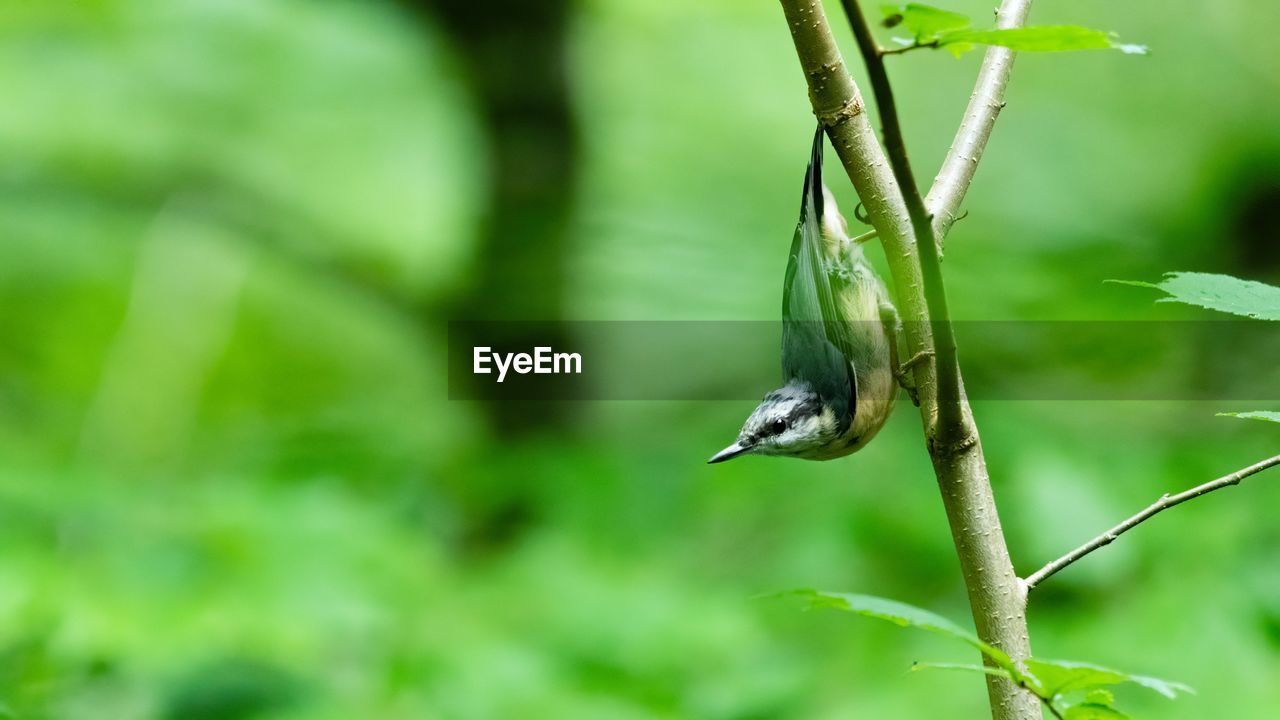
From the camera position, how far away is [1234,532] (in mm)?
2129

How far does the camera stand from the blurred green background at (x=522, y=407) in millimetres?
2174

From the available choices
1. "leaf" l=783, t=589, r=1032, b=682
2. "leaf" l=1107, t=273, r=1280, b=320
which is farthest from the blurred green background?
"leaf" l=1107, t=273, r=1280, b=320

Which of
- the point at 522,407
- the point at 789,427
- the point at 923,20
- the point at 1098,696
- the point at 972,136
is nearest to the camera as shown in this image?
the point at 923,20

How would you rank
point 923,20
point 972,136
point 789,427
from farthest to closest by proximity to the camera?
1. point 789,427
2. point 972,136
3. point 923,20

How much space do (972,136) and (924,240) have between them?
14.6 inches

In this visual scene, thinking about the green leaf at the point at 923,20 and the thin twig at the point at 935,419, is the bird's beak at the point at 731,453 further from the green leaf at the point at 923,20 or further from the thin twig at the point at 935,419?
the green leaf at the point at 923,20

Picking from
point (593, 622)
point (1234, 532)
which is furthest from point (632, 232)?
point (1234, 532)

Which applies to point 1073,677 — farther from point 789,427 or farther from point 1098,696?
point 789,427

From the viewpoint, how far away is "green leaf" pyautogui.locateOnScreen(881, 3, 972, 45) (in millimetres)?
645

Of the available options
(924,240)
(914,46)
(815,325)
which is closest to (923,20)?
(914,46)

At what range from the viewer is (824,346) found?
1479mm

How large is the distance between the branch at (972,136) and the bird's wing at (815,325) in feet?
1.06

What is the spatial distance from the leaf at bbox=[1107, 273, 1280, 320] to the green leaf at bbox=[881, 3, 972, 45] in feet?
0.78

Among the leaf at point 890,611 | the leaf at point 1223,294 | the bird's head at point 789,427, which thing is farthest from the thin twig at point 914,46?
the bird's head at point 789,427
